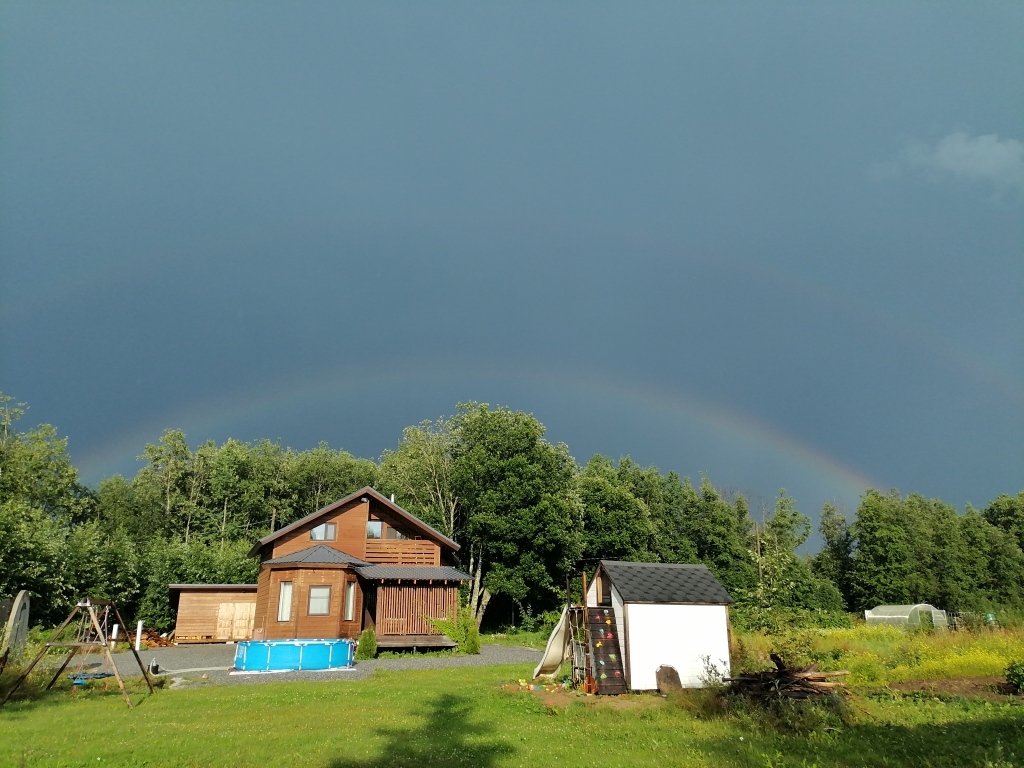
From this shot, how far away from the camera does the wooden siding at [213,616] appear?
32.7 metres

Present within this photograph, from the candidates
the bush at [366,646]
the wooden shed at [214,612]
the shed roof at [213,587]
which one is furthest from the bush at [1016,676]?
the shed roof at [213,587]

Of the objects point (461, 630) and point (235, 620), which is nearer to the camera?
point (461, 630)

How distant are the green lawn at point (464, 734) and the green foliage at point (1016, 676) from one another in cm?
154

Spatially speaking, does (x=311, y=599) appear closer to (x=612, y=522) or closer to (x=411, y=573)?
(x=411, y=573)

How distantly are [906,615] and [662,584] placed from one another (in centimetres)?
3223

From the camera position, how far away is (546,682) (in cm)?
1677

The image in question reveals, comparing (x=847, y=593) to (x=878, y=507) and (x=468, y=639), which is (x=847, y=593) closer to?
(x=878, y=507)

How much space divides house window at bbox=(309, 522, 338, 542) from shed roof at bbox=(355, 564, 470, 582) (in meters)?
2.82

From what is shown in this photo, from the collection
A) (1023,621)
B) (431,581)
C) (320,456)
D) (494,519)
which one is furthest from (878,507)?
(320,456)

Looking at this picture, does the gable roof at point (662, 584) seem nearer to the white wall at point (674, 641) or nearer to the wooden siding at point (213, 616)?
the white wall at point (674, 641)

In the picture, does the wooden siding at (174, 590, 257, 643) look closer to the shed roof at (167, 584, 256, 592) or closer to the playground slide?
the shed roof at (167, 584, 256, 592)

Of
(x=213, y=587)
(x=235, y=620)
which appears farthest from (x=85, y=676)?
(x=235, y=620)

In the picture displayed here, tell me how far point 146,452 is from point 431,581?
122 ft

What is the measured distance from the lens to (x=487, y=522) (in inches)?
1662
